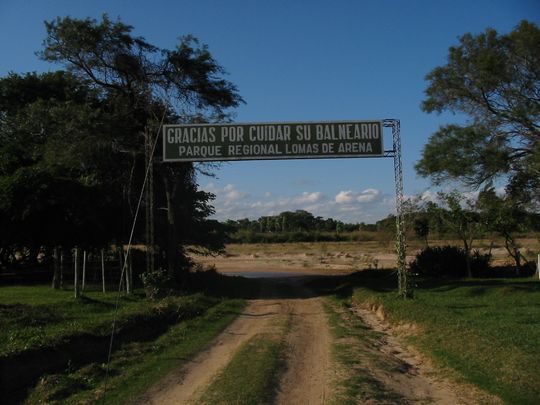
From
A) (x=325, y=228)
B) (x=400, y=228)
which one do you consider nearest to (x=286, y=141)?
(x=400, y=228)

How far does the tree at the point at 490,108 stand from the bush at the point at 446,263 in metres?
8.70

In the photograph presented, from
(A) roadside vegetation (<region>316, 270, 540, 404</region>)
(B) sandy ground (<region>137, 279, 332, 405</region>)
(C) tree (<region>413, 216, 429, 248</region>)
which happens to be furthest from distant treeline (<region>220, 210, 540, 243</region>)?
(B) sandy ground (<region>137, 279, 332, 405</region>)

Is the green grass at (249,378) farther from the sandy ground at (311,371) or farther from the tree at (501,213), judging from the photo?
the tree at (501,213)

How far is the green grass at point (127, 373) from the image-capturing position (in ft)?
25.2

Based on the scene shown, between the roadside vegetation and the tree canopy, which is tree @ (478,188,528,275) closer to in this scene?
the roadside vegetation

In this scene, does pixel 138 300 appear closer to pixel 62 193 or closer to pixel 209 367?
pixel 62 193

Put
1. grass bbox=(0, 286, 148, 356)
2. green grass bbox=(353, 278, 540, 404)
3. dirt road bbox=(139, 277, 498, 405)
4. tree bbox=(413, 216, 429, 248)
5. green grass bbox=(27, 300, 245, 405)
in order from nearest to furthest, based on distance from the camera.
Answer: dirt road bbox=(139, 277, 498, 405) < green grass bbox=(27, 300, 245, 405) < green grass bbox=(353, 278, 540, 404) < grass bbox=(0, 286, 148, 356) < tree bbox=(413, 216, 429, 248)

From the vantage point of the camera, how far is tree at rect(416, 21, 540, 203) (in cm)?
2147

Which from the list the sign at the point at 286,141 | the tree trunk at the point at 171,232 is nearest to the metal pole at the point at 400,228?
the sign at the point at 286,141

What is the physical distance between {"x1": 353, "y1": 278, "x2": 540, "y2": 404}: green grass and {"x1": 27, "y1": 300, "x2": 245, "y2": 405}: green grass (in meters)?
4.68

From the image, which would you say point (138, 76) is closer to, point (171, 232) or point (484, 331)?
point (171, 232)

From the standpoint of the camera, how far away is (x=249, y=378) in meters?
8.29

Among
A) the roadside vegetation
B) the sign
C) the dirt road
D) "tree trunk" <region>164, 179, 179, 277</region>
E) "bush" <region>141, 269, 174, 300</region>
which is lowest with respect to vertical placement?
the dirt road

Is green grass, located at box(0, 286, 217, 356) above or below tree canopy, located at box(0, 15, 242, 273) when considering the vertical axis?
below
